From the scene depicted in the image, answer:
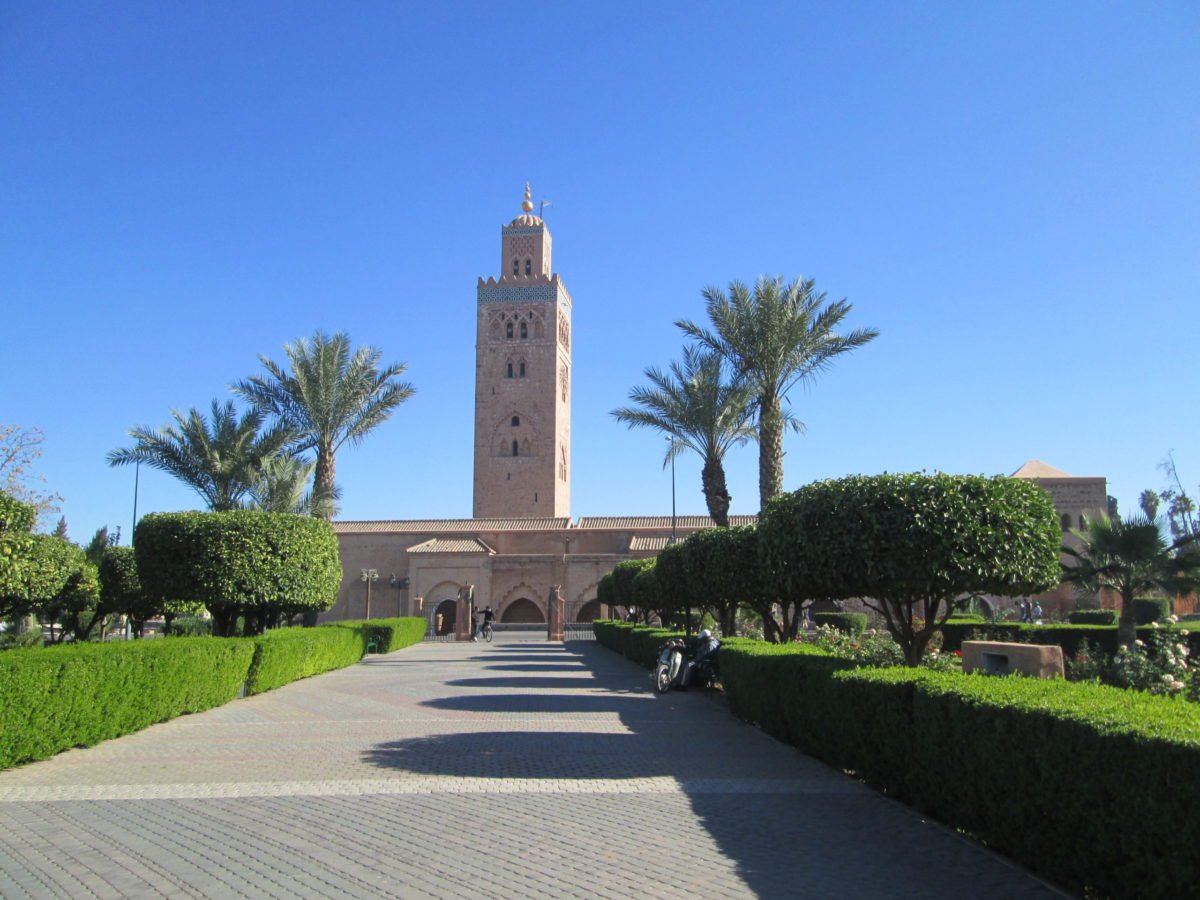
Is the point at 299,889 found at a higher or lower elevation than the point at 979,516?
lower

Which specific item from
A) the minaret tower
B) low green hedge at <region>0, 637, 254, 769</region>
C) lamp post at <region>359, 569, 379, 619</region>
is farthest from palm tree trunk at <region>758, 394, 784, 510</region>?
the minaret tower

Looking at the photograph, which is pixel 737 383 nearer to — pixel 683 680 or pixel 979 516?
pixel 683 680

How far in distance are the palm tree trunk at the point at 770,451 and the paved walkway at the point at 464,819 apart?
27.3 feet

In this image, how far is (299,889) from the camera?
4.70m

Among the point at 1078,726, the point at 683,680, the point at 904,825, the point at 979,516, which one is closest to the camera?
the point at 1078,726

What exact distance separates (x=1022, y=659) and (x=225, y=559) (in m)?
11.7

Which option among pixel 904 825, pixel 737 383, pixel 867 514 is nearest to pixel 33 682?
pixel 904 825

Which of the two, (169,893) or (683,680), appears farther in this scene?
(683,680)

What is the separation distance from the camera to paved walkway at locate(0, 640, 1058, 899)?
4.83 meters

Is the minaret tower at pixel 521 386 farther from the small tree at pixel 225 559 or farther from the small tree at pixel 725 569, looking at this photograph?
the small tree at pixel 225 559

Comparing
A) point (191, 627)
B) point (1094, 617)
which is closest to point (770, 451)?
point (1094, 617)

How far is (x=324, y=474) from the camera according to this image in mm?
23844

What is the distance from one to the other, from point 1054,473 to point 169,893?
43038 mm

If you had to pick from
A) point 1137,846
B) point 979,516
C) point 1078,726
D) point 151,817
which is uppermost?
point 979,516
